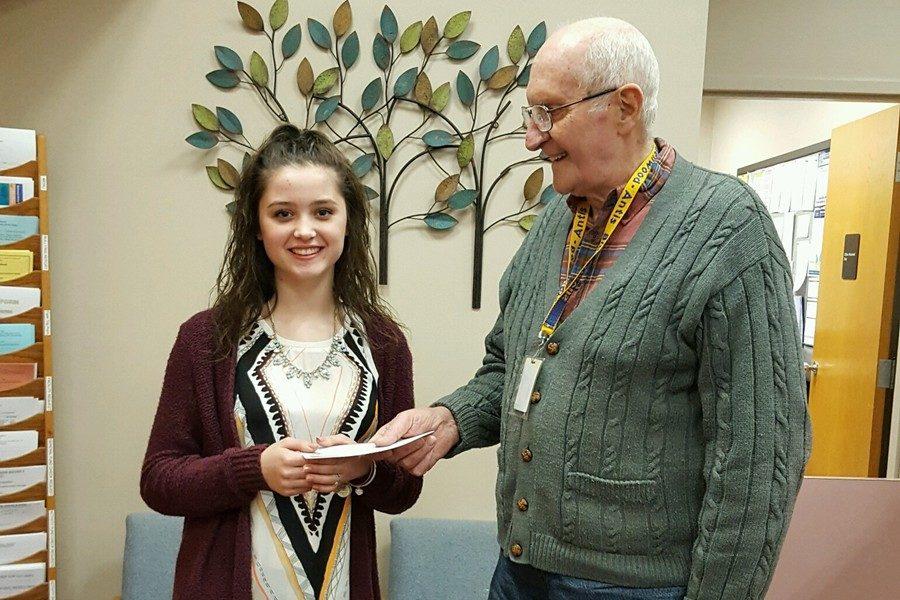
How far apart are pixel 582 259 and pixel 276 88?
5.07 feet

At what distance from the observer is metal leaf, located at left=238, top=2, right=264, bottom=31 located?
→ 7.67 feet

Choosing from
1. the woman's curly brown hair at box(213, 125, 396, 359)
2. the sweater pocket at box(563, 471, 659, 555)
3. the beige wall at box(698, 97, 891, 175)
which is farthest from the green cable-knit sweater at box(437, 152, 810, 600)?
the beige wall at box(698, 97, 891, 175)

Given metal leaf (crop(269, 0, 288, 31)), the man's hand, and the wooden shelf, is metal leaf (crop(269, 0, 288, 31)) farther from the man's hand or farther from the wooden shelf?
the man's hand

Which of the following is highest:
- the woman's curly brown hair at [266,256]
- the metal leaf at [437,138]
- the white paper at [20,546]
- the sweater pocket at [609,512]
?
the metal leaf at [437,138]

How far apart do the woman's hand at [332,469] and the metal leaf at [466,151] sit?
137 centimetres

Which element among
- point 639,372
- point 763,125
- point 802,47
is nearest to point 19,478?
point 639,372

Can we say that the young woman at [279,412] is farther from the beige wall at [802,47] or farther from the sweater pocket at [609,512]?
the beige wall at [802,47]

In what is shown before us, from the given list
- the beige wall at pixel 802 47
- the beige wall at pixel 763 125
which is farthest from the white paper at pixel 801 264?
the beige wall at pixel 802 47

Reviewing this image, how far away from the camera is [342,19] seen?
236cm

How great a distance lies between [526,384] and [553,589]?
1.06ft

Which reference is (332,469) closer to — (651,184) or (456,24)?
(651,184)

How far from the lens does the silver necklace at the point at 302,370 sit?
132cm

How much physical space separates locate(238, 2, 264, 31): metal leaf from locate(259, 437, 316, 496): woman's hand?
1616 millimetres

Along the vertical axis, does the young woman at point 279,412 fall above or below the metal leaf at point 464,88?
below
